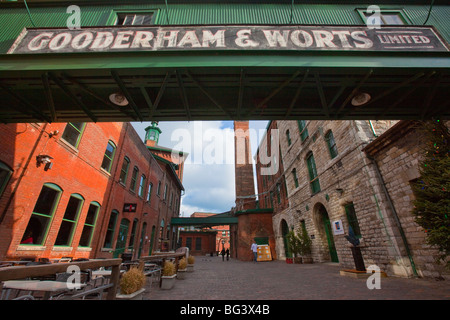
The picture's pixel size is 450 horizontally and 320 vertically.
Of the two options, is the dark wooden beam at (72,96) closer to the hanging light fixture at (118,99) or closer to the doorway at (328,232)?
the hanging light fixture at (118,99)

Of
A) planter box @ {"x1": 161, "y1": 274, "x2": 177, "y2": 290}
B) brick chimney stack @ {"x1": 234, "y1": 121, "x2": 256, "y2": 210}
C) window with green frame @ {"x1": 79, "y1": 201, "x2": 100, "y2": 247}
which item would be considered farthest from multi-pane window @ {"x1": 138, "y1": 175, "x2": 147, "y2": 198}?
brick chimney stack @ {"x1": 234, "y1": 121, "x2": 256, "y2": 210}

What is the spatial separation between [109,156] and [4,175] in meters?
5.52

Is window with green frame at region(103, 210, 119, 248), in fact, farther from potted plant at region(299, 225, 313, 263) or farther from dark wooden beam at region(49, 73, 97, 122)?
potted plant at region(299, 225, 313, 263)

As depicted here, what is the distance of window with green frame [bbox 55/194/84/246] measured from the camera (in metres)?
8.06

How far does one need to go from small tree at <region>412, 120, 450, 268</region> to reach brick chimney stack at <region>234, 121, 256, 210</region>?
22.6m

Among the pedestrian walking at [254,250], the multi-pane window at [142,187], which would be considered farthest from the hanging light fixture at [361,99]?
the pedestrian walking at [254,250]

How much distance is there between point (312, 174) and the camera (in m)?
13.0

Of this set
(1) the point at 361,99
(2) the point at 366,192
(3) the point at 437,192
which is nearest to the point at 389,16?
(1) the point at 361,99

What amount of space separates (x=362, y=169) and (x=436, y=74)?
4644 millimetres

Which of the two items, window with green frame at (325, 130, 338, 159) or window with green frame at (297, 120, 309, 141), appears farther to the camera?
window with green frame at (297, 120, 309, 141)

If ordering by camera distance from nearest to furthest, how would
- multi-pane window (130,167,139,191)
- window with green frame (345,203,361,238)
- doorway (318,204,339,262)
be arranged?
1. window with green frame (345,203,361,238)
2. doorway (318,204,339,262)
3. multi-pane window (130,167,139,191)

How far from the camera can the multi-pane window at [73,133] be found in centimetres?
823

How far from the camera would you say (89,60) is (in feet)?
13.5
